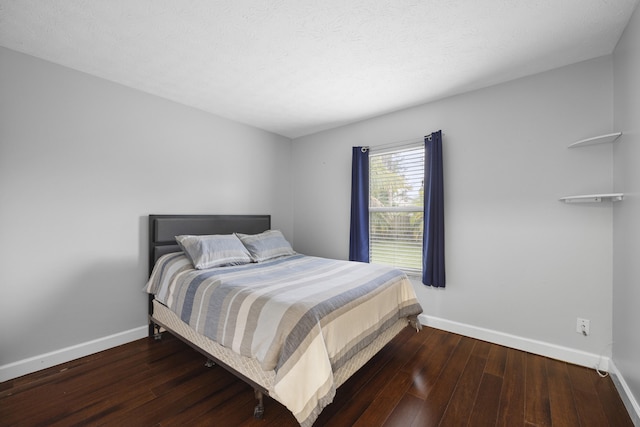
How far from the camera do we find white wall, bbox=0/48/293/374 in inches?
80.6

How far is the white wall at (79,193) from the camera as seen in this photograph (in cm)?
205

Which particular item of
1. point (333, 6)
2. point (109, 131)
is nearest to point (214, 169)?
point (109, 131)

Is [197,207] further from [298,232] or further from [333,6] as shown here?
[333,6]

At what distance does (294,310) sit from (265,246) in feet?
5.29

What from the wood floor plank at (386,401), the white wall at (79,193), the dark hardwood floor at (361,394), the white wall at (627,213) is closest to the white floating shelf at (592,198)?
the white wall at (627,213)

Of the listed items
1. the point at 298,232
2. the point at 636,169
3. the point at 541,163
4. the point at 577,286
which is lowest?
the point at 577,286

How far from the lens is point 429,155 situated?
293cm

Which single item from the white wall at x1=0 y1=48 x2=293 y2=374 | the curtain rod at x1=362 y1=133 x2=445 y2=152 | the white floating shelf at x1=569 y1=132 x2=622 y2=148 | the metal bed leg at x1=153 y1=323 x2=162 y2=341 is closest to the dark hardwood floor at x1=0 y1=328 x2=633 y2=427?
the metal bed leg at x1=153 y1=323 x2=162 y2=341

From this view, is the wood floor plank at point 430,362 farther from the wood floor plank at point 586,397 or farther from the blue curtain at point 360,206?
the blue curtain at point 360,206

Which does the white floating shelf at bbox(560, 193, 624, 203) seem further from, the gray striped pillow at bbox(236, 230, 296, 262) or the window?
the gray striped pillow at bbox(236, 230, 296, 262)

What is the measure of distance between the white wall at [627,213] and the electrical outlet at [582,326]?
152 millimetres

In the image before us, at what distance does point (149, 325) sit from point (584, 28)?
14.4 feet

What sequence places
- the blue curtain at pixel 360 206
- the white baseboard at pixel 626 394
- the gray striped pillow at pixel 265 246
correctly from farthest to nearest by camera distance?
the blue curtain at pixel 360 206 < the gray striped pillow at pixel 265 246 < the white baseboard at pixel 626 394

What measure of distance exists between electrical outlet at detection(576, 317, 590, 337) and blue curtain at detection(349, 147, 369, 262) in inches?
78.9
